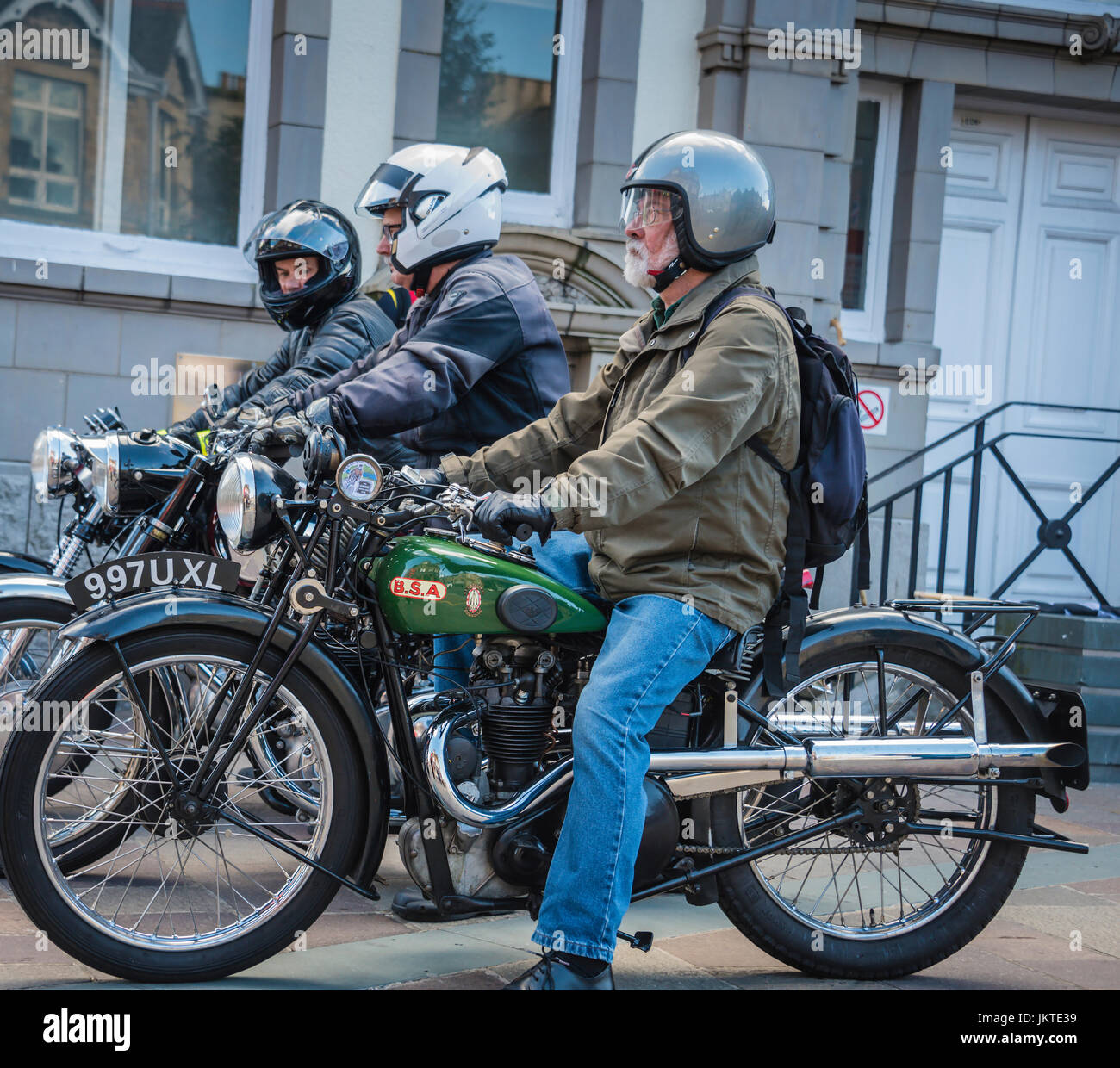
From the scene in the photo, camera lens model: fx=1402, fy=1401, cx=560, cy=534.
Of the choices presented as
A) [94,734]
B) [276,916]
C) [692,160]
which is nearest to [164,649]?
[94,734]

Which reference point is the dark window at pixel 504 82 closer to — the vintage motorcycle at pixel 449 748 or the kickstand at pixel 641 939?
the vintage motorcycle at pixel 449 748

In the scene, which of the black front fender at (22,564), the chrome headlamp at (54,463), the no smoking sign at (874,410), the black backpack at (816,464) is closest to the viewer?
the black backpack at (816,464)

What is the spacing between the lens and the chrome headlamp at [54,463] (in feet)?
13.3

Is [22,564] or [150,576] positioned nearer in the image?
[150,576]

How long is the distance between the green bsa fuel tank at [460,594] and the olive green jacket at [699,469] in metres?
0.19

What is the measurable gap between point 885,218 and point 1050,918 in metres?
6.01

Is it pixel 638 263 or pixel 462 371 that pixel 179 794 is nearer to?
pixel 462 371

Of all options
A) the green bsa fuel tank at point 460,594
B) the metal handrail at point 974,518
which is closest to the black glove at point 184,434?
the green bsa fuel tank at point 460,594

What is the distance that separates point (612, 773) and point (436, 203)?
6.57 ft

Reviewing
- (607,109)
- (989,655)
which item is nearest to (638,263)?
(989,655)

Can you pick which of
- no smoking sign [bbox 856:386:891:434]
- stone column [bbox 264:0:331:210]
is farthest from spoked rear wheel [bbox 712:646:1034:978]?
no smoking sign [bbox 856:386:891:434]

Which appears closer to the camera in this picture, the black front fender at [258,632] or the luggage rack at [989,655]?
the black front fender at [258,632]

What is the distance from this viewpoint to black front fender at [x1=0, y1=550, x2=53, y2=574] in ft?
14.0

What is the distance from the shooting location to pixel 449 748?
10.6 feet
